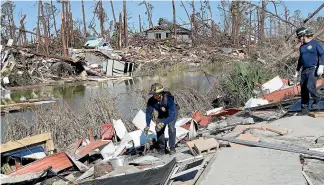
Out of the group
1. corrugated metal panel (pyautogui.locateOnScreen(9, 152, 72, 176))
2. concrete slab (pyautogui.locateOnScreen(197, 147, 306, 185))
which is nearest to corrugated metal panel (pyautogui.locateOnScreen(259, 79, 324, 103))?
concrete slab (pyautogui.locateOnScreen(197, 147, 306, 185))

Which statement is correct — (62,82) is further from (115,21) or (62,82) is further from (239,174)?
(239,174)

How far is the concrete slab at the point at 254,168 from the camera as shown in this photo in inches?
177

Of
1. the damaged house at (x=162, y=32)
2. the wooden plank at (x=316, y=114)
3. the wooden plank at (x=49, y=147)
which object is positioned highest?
the damaged house at (x=162, y=32)

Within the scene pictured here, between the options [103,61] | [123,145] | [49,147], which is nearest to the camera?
[123,145]

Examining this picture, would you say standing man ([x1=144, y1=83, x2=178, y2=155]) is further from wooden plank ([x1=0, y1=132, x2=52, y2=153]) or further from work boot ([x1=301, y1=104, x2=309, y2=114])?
work boot ([x1=301, y1=104, x2=309, y2=114])

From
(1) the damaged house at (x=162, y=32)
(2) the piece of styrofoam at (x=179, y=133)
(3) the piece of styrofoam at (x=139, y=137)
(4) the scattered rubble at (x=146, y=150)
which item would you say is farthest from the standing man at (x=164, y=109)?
(1) the damaged house at (x=162, y=32)

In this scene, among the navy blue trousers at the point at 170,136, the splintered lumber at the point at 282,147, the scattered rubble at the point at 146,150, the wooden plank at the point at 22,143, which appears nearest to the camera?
the splintered lumber at the point at 282,147

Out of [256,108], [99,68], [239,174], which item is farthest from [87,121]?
[99,68]

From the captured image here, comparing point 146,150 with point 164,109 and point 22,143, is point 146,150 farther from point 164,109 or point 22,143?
point 22,143

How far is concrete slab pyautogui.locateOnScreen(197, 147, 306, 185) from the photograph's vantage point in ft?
14.8

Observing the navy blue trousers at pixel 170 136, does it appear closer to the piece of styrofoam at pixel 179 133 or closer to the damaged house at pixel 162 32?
the piece of styrofoam at pixel 179 133

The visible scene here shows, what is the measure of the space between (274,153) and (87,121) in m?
6.04

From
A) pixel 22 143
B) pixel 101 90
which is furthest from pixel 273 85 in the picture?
pixel 101 90

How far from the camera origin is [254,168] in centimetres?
488
